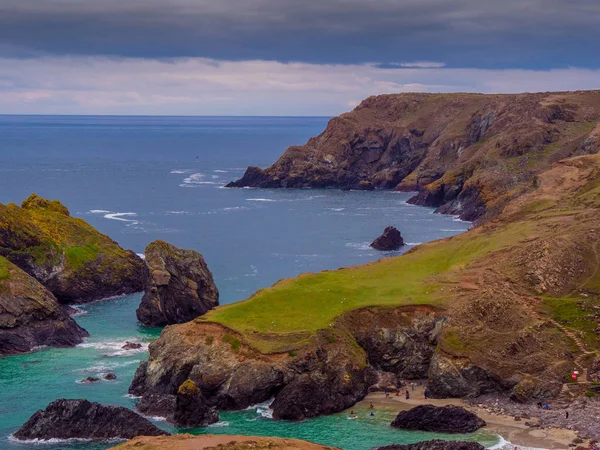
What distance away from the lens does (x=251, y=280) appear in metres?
125

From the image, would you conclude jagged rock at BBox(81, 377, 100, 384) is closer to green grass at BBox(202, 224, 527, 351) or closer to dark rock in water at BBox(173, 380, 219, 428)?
green grass at BBox(202, 224, 527, 351)

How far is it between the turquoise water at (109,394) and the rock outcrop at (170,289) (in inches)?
102

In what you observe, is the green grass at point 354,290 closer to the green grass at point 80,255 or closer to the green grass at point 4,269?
the green grass at point 4,269

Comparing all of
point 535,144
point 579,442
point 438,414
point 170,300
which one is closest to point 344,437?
point 438,414

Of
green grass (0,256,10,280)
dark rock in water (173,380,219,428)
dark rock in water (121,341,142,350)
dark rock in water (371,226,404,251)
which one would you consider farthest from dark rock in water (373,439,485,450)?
dark rock in water (371,226,404,251)

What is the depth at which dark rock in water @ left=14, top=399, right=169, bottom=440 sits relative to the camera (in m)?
68.8

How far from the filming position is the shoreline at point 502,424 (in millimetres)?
66688

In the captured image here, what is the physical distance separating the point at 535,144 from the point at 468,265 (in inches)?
4443

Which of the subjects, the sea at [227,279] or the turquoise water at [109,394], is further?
the sea at [227,279]

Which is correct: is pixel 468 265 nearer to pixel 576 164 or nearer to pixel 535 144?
pixel 576 164

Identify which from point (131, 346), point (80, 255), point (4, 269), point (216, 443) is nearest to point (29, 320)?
point (4, 269)

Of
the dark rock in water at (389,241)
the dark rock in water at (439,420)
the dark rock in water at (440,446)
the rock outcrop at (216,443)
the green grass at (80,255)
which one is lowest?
the dark rock in water at (439,420)

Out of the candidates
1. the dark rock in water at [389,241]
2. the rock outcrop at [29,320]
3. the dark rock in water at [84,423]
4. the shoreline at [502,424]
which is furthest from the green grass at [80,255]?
the shoreline at [502,424]

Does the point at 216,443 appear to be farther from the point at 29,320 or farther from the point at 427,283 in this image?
the point at 29,320
